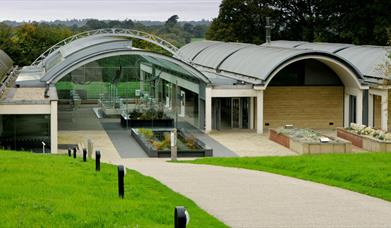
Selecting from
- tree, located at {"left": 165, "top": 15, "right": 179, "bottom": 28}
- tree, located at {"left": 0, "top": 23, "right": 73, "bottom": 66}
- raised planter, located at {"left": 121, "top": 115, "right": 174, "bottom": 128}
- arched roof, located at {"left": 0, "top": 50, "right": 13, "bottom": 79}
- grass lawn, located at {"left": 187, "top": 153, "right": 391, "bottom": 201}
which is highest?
tree, located at {"left": 165, "top": 15, "right": 179, "bottom": 28}

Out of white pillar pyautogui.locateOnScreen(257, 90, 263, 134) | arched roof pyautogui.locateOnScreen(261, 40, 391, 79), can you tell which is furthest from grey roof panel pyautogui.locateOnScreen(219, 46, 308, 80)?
arched roof pyautogui.locateOnScreen(261, 40, 391, 79)

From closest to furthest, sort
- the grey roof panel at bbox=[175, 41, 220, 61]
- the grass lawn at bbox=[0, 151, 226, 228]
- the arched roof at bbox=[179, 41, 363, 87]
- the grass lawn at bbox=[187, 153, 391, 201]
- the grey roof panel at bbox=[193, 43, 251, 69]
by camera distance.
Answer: the grass lawn at bbox=[0, 151, 226, 228] < the grass lawn at bbox=[187, 153, 391, 201] < the arched roof at bbox=[179, 41, 363, 87] < the grey roof panel at bbox=[193, 43, 251, 69] < the grey roof panel at bbox=[175, 41, 220, 61]

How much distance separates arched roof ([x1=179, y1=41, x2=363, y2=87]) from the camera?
42094mm

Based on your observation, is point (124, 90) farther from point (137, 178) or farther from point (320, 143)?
point (137, 178)

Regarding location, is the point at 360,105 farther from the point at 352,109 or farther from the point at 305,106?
the point at 305,106

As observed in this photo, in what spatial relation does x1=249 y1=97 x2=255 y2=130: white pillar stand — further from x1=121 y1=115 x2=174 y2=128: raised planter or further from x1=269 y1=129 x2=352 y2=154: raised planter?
x1=269 y1=129 x2=352 y2=154: raised planter

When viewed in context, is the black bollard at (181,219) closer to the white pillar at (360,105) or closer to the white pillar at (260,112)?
the white pillar at (260,112)

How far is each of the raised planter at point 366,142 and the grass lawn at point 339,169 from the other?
8962 mm

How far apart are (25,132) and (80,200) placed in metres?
22.6

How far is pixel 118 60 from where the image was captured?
4284 cm

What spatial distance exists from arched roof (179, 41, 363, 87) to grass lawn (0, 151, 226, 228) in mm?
25839

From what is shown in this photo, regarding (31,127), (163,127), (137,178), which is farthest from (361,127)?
(137,178)

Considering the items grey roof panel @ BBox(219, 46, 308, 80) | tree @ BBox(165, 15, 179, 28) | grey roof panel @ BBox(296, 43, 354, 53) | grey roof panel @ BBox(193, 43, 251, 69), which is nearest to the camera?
grey roof panel @ BBox(219, 46, 308, 80)

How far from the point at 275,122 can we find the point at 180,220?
3674 cm
